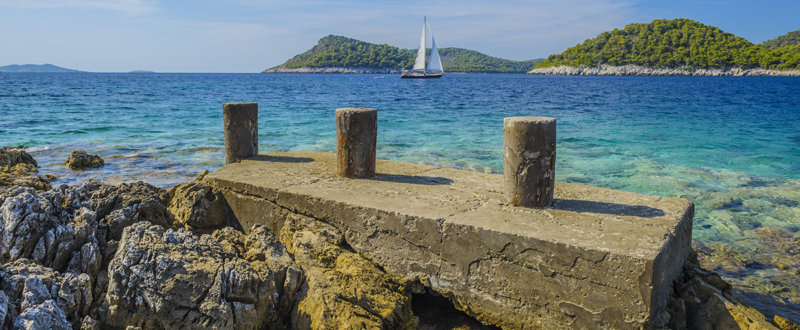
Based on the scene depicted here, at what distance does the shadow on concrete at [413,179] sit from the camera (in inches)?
227

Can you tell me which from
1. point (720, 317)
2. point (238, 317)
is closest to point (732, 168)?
point (720, 317)

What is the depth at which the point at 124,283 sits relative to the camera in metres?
3.88

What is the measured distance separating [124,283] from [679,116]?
2764cm

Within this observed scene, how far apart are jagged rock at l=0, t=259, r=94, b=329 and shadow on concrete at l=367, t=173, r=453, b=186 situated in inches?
116

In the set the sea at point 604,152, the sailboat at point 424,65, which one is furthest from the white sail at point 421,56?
the sea at point 604,152

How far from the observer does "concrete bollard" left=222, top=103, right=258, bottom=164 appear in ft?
22.4

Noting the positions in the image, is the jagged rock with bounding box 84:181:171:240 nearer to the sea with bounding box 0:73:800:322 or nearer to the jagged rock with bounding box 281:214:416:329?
the jagged rock with bounding box 281:214:416:329

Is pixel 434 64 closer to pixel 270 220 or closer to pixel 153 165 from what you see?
pixel 153 165

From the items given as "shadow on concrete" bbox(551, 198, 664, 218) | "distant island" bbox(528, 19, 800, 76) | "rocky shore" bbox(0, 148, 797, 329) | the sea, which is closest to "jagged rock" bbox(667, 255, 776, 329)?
"rocky shore" bbox(0, 148, 797, 329)

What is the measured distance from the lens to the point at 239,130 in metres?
6.89

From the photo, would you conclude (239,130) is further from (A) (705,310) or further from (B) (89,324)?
(A) (705,310)

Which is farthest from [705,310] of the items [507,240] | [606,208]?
[507,240]

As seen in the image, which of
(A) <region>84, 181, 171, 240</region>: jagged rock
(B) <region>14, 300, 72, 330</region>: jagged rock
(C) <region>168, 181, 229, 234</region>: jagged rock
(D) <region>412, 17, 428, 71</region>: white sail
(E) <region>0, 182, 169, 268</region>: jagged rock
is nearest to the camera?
(B) <region>14, 300, 72, 330</region>: jagged rock

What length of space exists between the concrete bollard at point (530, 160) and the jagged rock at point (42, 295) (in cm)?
350
